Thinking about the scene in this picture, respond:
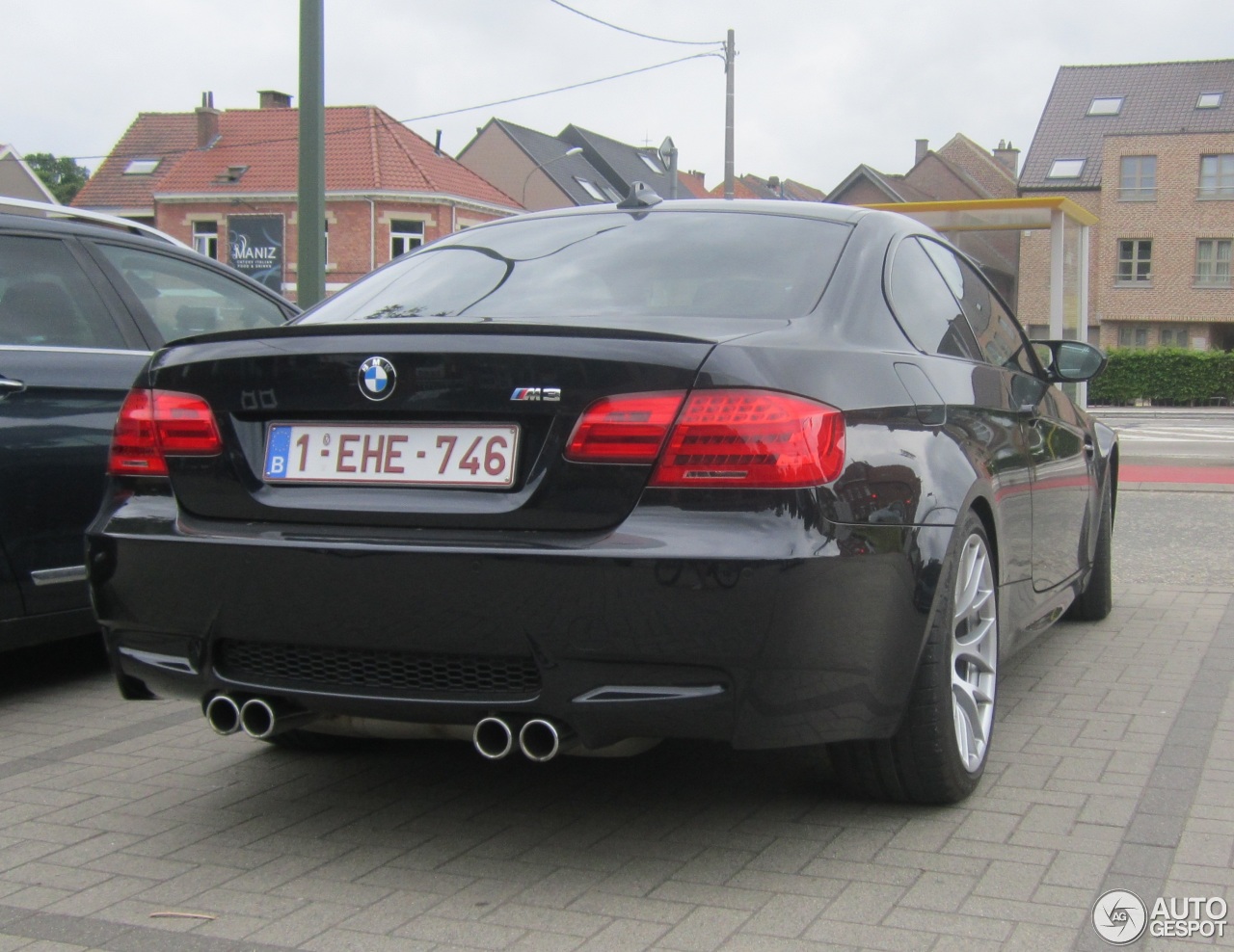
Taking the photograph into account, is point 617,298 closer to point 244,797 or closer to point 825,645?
point 825,645

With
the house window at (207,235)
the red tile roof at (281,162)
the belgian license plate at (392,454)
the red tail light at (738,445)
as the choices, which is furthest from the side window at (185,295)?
the house window at (207,235)

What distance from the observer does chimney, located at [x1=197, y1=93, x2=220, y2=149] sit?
55.3 meters

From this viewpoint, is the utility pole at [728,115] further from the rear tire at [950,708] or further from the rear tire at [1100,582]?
the rear tire at [950,708]

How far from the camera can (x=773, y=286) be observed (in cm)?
364

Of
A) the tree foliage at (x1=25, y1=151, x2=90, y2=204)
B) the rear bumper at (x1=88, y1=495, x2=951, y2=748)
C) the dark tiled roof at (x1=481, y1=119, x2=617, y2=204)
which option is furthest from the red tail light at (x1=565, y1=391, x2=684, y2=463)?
the tree foliage at (x1=25, y1=151, x2=90, y2=204)

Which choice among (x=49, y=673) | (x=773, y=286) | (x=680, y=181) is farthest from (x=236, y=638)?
(x=680, y=181)

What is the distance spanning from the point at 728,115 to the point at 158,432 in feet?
81.0

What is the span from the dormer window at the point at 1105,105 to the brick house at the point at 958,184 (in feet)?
18.0

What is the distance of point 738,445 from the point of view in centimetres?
297

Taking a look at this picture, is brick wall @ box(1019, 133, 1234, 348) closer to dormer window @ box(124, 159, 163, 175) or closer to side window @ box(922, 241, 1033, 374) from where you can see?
dormer window @ box(124, 159, 163, 175)

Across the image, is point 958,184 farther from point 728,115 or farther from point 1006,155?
point 728,115

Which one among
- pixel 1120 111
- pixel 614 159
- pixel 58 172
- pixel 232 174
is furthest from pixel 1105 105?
pixel 58 172

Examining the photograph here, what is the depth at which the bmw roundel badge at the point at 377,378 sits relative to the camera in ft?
10.4

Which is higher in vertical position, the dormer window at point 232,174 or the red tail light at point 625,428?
the dormer window at point 232,174
